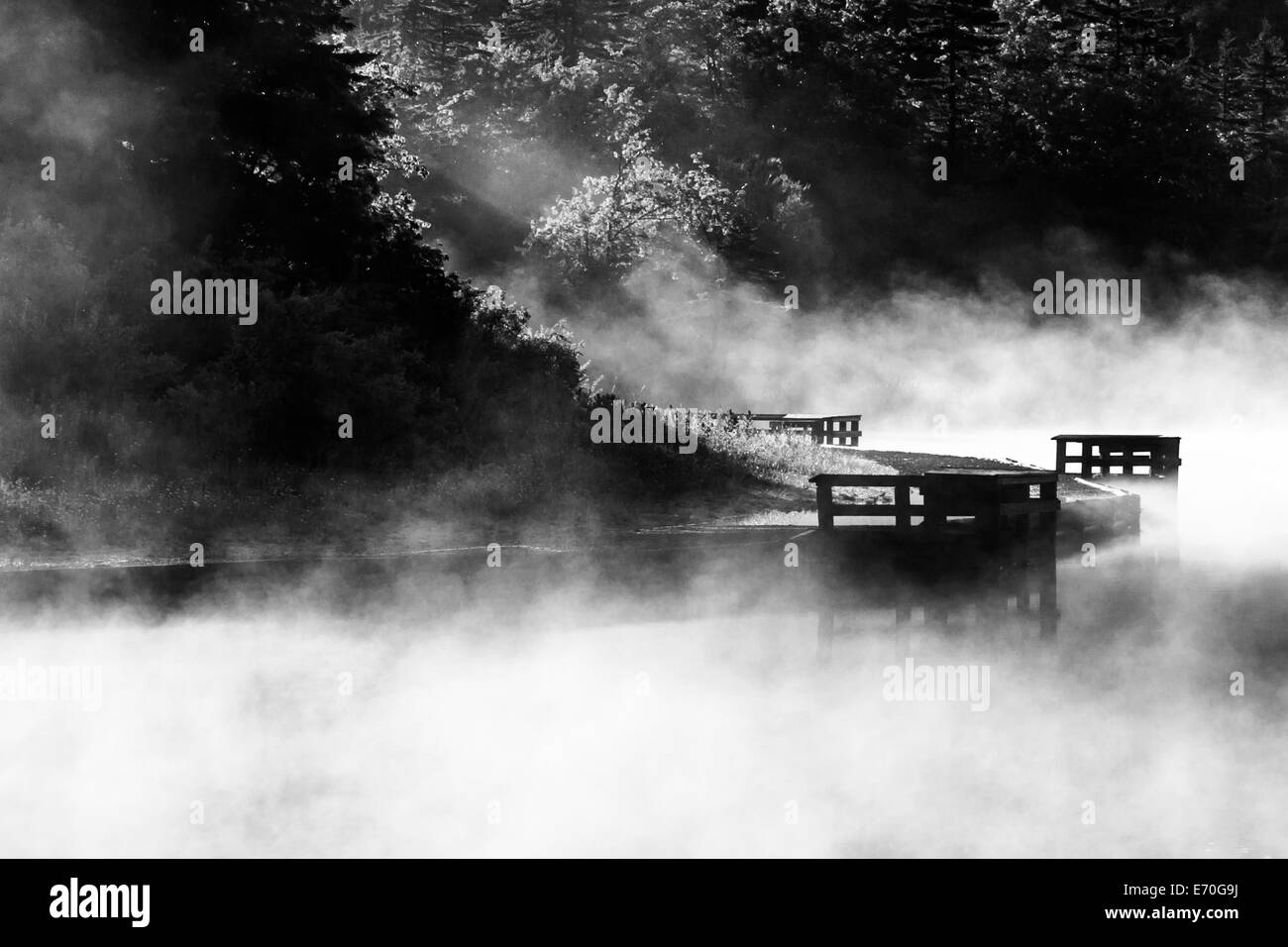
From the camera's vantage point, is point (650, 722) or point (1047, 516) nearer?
point (650, 722)

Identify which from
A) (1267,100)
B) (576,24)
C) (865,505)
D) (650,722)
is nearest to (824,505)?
(865,505)

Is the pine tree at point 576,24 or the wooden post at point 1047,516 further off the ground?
the pine tree at point 576,24

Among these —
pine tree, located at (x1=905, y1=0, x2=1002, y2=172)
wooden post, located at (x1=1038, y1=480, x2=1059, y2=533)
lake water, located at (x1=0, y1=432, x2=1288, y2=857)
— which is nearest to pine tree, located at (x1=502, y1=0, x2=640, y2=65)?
pine tree, located at (x1=905, y1=0, x2=1002, y2=172)

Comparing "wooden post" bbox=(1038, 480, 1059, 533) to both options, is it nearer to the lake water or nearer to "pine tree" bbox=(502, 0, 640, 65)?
the lake water

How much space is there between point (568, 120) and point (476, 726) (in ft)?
264

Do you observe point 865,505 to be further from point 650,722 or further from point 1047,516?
point 650,722

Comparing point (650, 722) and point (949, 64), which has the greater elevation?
point (949, 64)

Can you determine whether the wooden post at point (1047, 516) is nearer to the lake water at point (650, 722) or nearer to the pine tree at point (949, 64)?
the lake water at point (650, 722)

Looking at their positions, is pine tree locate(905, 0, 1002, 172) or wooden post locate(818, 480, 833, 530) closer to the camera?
wooden post locate(818, 480, 833, 530)

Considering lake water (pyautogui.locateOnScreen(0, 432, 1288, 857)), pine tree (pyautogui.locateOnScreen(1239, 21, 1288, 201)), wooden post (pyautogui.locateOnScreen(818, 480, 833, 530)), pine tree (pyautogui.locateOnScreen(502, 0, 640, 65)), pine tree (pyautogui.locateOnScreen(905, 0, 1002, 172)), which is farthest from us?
pine tree (pyautogui.locateOnScreen(502, 0, 640, 65))

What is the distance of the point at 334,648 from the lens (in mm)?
21156

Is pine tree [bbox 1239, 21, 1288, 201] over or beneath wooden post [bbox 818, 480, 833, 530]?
over

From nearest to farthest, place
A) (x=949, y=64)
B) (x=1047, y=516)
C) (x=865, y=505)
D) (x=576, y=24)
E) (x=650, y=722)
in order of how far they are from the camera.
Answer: (x=650, y=722)
(x=865, y=505)
(x=1047, y=516)
(x=949, y=64)
(x=576, y=24)

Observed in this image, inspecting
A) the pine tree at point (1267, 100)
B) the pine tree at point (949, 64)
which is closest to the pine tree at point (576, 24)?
the pine tree at point (949, 64)
